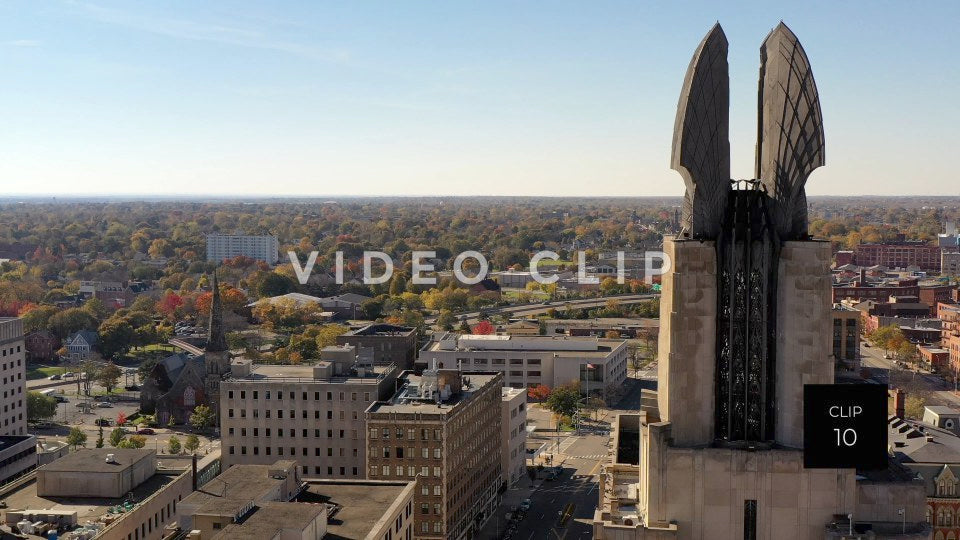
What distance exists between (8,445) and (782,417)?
233 ft

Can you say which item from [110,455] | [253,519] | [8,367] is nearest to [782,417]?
[253,519]

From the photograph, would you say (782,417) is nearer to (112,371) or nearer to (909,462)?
(909,462)

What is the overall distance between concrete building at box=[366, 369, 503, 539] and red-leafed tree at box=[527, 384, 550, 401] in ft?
154

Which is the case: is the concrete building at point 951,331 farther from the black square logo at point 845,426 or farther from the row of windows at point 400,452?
the black square logo at point 845,426

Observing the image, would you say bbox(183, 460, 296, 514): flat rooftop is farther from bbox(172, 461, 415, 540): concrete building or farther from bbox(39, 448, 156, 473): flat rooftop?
bbox(39, 448, 156, 473): flat rooftop

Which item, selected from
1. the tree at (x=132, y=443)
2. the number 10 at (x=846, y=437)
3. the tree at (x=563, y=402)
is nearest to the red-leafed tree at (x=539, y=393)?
the tree at (x=563, y=402)

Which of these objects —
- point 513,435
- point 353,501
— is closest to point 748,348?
point 353,501

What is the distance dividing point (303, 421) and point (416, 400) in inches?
508

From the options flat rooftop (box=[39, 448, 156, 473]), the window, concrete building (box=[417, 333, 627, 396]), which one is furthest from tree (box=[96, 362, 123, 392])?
the window

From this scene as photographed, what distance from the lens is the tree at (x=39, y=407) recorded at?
121188 millimetres

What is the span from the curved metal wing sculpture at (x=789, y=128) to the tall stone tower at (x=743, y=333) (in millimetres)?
40

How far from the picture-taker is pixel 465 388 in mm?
91938

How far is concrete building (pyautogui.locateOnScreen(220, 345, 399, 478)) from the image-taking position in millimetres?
92938

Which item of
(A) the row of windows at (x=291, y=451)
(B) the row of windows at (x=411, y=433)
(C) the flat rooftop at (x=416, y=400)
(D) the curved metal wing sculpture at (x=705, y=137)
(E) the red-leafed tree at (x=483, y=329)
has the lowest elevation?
(A) the row of windows at (x=291, y=451)
